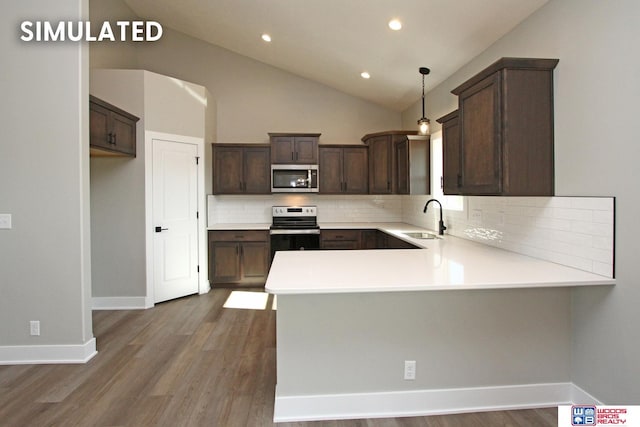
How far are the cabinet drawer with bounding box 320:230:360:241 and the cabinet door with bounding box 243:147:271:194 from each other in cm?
108

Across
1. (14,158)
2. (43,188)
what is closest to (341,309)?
(43,188)

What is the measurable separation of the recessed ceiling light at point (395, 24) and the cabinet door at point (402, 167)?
1.53 metres

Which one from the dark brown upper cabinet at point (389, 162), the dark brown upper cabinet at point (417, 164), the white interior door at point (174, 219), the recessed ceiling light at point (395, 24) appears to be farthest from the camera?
the dark brown upper cabinet at point (389, 162)

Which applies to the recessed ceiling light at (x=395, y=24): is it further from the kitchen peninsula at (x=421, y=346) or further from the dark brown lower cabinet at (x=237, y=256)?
the dark brown lower cabinet at (x=237, y=256)

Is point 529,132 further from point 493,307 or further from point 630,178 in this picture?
point 493,307

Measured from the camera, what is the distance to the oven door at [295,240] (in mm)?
4879

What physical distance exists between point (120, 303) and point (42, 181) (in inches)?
75.3

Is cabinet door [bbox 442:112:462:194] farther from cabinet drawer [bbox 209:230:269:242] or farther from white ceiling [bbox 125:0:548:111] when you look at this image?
cabinet drawer [bbox 209:230:269:242]

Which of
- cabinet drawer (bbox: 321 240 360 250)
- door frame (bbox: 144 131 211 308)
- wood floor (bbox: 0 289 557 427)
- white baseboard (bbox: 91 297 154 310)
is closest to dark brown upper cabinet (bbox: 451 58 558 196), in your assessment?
wood floor (bbox: 0 289 557 427)

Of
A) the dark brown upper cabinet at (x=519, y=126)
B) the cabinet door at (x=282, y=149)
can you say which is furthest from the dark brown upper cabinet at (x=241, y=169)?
the dark brown upper cabinet at (x=519, y=126)

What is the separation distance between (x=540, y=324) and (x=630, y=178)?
984mm

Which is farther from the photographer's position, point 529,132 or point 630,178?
point 529,132

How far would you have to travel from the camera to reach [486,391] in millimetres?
2078

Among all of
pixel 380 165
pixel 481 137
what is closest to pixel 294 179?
pixel 380 165
